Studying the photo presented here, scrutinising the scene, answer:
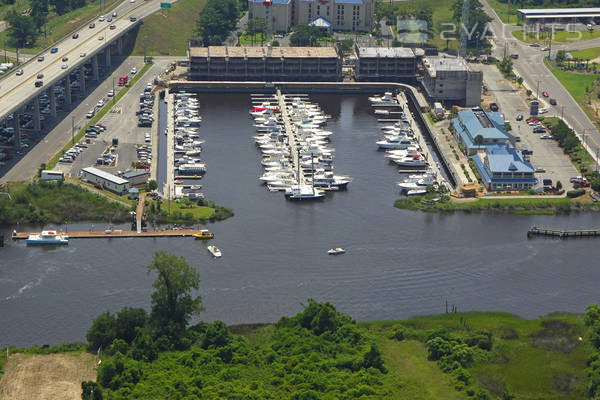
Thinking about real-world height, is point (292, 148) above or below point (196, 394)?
above

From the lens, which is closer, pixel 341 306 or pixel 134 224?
pixel 341 306

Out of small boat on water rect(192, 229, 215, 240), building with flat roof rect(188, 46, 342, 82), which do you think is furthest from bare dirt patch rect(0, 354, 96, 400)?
building with flat roof rect(188, 46, 342, 82)

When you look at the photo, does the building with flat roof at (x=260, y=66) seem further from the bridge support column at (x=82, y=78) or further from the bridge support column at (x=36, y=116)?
the bridge support column at (x=36, y=116)

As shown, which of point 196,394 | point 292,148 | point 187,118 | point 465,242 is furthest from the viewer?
point 187,118

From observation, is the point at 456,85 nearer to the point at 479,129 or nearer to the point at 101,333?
the point at 479,129

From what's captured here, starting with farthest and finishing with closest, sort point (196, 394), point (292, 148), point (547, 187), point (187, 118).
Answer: point (187, 118) < point (292, 148) < point (547, 187) < point (196, 394)

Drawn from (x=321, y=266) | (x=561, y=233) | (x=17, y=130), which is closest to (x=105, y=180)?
(x=17, y=130)

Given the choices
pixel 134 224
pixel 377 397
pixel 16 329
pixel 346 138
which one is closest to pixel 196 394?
pixel 377 397

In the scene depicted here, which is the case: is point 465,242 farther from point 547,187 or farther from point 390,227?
point 547,187
